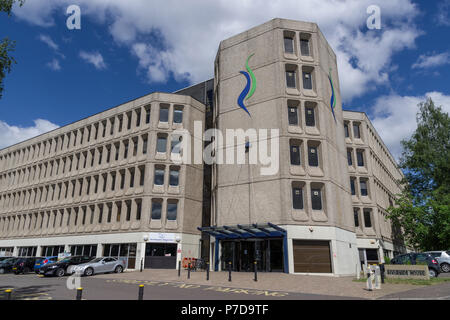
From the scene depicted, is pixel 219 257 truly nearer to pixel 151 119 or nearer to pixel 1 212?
pixel 151 119

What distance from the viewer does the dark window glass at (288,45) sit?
103 feet

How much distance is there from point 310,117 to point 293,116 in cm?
160

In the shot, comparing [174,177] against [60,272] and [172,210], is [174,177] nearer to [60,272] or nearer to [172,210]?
[172,210]

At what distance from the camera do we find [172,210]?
3475cm

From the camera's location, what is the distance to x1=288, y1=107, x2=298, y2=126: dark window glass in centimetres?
2945

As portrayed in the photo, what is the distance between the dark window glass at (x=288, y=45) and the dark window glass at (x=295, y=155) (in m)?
9.70

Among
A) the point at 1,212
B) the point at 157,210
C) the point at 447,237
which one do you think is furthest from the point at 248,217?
the point at 1,212

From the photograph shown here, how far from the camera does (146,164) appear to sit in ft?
115

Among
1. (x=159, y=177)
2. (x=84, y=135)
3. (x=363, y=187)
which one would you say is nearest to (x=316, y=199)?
(x=363, y=187)

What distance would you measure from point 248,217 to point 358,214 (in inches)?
684

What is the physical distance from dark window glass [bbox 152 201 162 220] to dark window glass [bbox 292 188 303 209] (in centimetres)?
1447

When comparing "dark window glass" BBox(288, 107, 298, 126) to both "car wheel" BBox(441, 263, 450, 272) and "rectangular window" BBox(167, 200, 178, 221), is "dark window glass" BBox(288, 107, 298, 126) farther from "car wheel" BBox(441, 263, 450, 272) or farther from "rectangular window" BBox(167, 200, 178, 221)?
"car wheel" BBox(441, 263, 450, 272)
